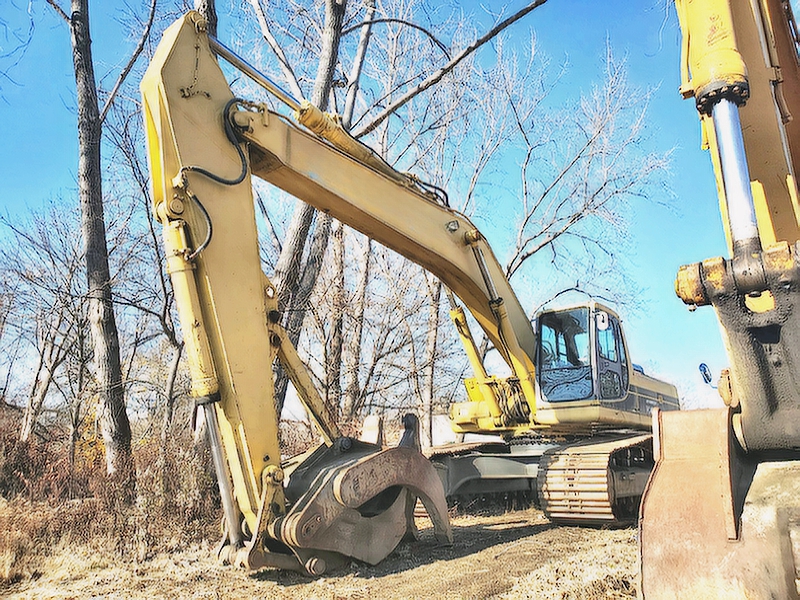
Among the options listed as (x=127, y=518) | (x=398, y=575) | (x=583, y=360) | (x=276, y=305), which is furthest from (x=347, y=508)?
(x=583, y=360)

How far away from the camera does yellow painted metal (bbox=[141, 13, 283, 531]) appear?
5.00m

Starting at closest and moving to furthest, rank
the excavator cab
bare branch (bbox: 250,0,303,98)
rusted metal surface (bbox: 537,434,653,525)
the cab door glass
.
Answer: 1. rusted metal surface (bbox: 537,434,653,525)
2. the excavator cab
3. the cab door glass
4. bare branch (bbox: 250,0,303,98)

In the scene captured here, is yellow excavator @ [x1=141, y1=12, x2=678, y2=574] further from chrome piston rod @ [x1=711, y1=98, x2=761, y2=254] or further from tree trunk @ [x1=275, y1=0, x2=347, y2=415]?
chrome piston rod @ [x1=711, y1=98, x2=761, y2=254]

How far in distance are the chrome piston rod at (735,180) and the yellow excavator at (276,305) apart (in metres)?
3.52

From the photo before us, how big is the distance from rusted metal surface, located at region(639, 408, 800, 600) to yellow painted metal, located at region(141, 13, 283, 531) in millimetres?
3100

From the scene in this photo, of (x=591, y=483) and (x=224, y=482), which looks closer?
(x=224, y=482)

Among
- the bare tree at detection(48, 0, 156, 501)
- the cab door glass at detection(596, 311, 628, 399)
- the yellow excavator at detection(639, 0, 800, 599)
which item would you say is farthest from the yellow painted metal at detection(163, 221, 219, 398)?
the cab door glass at detection(596, 311, 628, 399)

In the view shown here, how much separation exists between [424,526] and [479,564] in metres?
2.87

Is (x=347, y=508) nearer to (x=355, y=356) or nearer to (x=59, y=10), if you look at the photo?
(x=59, y=10)

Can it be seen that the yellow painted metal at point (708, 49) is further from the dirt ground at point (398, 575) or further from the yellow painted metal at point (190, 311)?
the yellow painted metal at point (190, 311)

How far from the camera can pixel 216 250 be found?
17.1ft

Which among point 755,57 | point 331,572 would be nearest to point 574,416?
point 331,572

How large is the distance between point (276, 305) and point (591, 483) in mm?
3801

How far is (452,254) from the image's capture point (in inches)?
284
